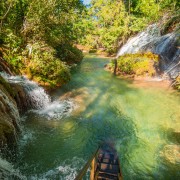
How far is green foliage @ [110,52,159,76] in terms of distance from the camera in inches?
739

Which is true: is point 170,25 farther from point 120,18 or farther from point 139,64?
point 120,18

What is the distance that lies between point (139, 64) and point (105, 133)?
11.1 meters

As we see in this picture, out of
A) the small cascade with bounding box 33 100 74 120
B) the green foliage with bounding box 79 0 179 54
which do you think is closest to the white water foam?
the small cascade with bounding box 33 100 74 120

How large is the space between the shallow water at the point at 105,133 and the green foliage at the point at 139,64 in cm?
385

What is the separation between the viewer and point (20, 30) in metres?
15.9

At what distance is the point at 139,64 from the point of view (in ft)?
63.0

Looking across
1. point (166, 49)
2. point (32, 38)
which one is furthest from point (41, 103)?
point (166, 49)

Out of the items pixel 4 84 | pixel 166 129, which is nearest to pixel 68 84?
pixel 4 84

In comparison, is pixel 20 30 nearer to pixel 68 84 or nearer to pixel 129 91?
pixel 68 84

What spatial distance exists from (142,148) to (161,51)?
14.1 meters

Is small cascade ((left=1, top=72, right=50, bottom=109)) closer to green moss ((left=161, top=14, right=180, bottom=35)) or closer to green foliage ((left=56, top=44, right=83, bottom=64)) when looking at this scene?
green foliage ((left=56, top=44, right=83, bottom=64))

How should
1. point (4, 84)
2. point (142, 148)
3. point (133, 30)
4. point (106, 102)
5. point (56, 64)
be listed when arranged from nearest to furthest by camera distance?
point (142, 148)
point (4, 84)
point (106, 102)
point (56, 64)
point (133, 30)

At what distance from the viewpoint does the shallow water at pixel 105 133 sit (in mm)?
7211

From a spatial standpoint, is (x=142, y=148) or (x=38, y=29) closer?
(x=142, y=148)
